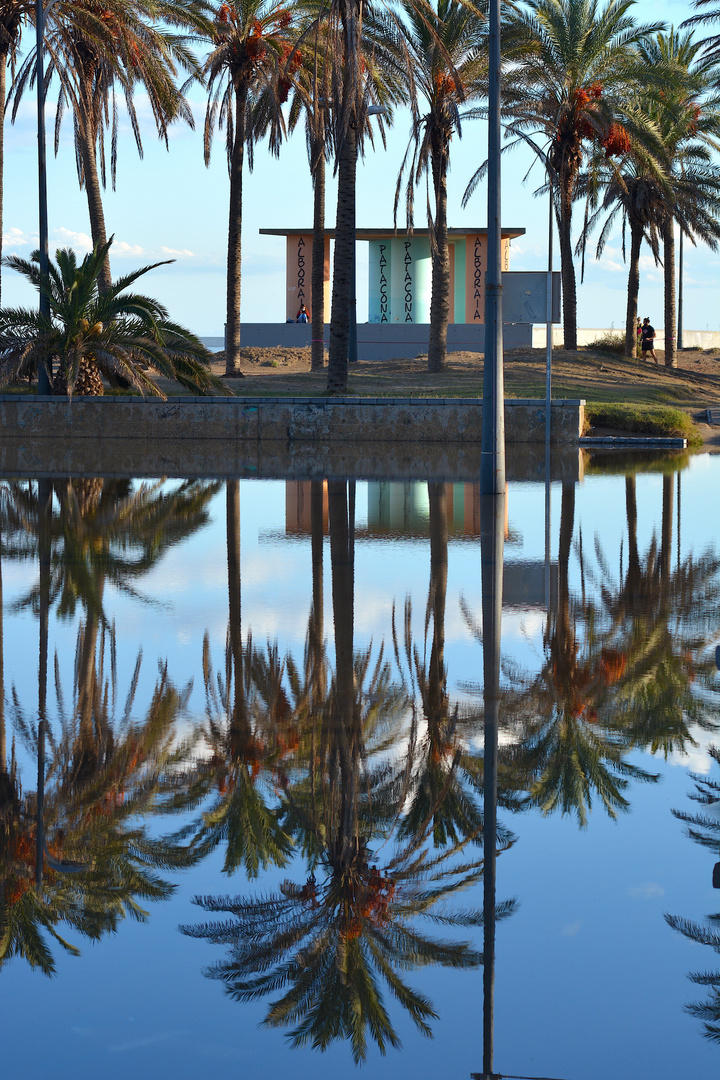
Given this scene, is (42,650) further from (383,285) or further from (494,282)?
(383,285)

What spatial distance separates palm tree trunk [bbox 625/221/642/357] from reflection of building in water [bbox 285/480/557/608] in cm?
2621

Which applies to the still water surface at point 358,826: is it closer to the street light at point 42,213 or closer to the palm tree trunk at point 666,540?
the palm tree trunk at point 666,540

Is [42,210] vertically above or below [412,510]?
above

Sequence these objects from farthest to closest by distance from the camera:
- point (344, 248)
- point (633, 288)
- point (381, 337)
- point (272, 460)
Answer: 1. point (381, 337)
2. point (633, 288)
3. point (344, 248)
4. point (272, 460)

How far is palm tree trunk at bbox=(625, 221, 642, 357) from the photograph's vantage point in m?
42.9

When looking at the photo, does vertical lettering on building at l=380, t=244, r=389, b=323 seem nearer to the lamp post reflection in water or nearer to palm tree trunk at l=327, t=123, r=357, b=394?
palm tree trunk at l=327, t=123, r=357, b=394

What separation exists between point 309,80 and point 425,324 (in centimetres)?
1708

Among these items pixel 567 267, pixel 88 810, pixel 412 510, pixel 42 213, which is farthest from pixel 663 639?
pixel 567 267

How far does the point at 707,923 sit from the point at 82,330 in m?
23.2

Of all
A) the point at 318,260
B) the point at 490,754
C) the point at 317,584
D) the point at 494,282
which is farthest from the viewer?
the point at 318,260

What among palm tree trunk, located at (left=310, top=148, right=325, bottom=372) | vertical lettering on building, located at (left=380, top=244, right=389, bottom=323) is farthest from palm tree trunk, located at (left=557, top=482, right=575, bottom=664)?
vertical lettering on building, located at (left=380, top=244, right=389, bottom=323)

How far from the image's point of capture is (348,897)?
3.96m

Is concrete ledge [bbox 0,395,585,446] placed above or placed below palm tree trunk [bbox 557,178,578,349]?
below

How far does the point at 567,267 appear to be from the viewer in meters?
38.9
